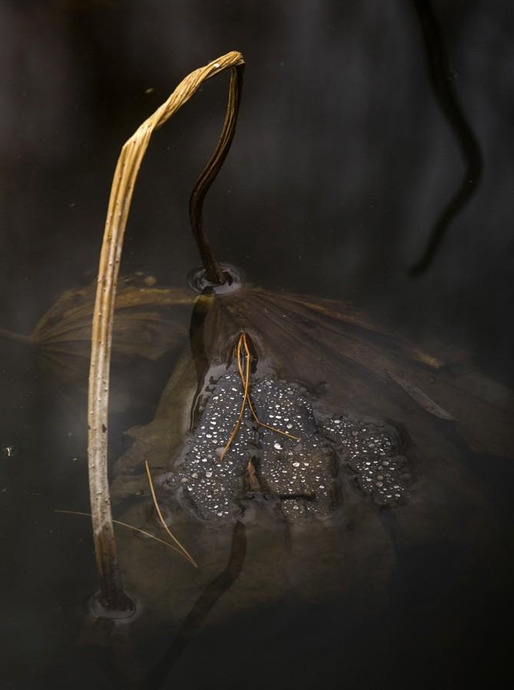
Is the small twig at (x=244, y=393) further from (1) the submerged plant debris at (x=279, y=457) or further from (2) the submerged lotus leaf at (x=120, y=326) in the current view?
(2) the submerged lotus leaf at (x=120, y=326)

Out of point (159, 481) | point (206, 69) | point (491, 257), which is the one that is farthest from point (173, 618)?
point (491, 257)

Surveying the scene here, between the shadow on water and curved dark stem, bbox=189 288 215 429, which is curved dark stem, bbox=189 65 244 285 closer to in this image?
curved dark stem, bbox=189 288 215 429

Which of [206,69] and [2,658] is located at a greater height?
[206,69]

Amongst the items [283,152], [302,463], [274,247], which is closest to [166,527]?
[302,463]

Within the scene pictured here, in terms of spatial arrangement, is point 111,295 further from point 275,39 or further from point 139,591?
point 275,39

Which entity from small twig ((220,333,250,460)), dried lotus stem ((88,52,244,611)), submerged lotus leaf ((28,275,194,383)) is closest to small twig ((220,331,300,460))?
small twig ((220,333,250,460))
